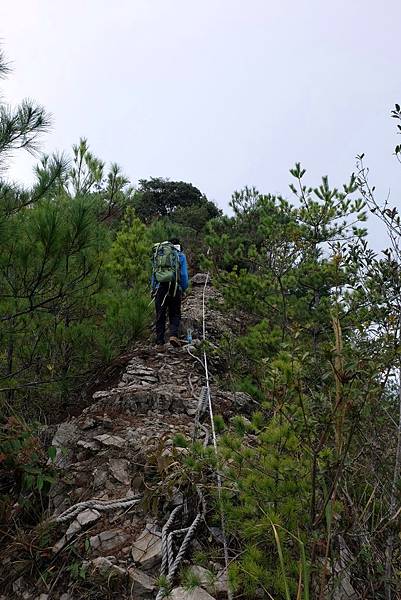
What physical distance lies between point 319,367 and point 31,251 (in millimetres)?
2286

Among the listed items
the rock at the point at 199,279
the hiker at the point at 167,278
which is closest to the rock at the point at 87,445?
the hiker at the point at 167,278

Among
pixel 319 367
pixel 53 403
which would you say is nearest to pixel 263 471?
pixel 319 367

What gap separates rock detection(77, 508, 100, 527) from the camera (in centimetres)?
323

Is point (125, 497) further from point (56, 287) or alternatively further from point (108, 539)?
point (56, 287)

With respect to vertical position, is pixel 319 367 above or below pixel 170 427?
above

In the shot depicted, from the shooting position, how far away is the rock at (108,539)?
302 cm

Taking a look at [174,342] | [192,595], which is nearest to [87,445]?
[192,595]

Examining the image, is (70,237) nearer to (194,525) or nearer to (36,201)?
(36,201)

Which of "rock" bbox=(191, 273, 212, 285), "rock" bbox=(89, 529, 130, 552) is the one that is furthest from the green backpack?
"rock" bbox=(191, 273, 212, 285)

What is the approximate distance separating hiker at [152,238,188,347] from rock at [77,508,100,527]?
361 cm

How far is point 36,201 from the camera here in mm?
4055

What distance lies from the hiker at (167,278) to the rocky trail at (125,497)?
5.55ft

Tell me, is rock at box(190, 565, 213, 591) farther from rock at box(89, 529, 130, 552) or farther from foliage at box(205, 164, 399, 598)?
rock at box(89, 529, 130, 552)

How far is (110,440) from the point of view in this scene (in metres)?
4.02
